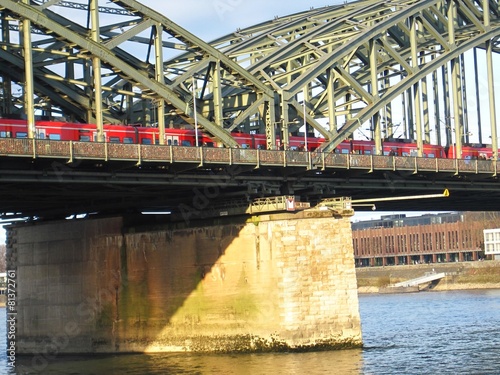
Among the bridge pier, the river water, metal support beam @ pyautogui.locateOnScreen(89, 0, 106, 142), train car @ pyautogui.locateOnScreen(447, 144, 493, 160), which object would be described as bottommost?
the river water

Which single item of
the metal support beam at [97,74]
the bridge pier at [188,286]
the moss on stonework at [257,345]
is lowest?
the moss on stonework at [257,345]

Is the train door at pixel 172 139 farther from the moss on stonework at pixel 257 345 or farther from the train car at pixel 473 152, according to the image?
the train car at pixel 473 152

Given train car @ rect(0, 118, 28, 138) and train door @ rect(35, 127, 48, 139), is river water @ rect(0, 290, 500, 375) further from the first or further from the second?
train car @ rect(0, 118, 28, 138)

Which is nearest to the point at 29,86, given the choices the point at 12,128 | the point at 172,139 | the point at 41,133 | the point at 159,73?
the point at 12,128

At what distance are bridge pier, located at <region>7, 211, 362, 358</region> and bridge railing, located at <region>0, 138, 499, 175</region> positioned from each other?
412 centimetres

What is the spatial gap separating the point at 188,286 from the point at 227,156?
1246cm

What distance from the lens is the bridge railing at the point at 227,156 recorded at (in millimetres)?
60500

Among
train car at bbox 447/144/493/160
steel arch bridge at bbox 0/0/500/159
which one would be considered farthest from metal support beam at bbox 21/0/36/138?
train car at bbox 447/144/493/160

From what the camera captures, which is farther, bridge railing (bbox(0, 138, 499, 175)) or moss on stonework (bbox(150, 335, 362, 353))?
moss on stonework (bbox(150, 335, 362, 353))

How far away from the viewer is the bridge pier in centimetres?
7325

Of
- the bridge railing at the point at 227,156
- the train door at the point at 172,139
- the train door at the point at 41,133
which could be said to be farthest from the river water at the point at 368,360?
the train door at the point at 41,133

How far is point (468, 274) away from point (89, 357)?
407 feet

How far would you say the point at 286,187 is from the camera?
77750 mm

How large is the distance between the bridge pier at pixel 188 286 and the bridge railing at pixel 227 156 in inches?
162
